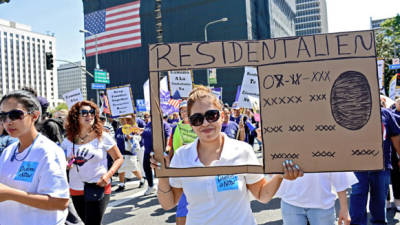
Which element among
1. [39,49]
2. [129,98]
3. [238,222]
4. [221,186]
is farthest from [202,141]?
[39,49]

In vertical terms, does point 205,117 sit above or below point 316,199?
above

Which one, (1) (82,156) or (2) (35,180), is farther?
(1) (82,156)

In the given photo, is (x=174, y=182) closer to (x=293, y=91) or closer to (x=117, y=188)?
(x=293, y=91)

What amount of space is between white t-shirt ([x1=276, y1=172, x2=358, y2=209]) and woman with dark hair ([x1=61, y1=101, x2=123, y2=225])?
192cm

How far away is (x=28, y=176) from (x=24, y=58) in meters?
155

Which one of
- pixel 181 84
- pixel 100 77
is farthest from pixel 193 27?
pixel 181 84

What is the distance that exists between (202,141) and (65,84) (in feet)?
692

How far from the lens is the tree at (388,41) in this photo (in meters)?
27.7

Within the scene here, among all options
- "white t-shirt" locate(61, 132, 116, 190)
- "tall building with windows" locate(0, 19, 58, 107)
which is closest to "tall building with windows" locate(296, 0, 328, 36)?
"tall building with windows" locate(0, 19, 58, 107)

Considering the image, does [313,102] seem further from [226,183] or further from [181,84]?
[181,84]

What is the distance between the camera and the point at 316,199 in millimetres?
2885

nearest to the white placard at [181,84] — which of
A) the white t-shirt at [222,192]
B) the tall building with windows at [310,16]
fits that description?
the white t-shirt at [222,192]

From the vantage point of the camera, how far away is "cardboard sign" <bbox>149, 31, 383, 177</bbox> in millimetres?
1957

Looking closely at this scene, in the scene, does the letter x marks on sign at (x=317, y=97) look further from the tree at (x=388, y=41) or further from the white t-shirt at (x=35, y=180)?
the tree at (x=388, y=41)
